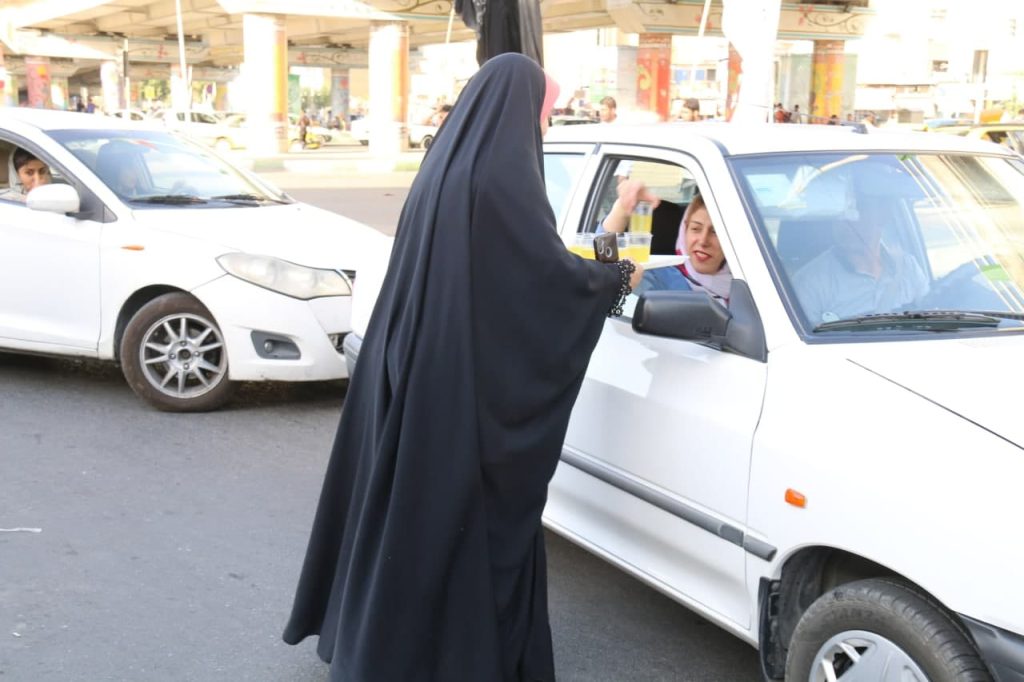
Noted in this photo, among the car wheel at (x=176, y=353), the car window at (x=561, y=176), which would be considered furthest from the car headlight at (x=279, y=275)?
the car window at (x=561, y=176)

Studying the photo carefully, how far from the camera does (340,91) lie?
74.8 m

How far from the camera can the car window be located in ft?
14.6

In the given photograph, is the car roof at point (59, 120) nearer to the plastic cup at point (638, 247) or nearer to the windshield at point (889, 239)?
the plastic cup at point (638, 247)

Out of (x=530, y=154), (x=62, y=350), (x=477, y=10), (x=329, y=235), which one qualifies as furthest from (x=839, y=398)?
(x=62, y=350)

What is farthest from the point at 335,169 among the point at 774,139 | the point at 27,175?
the point at 774,139

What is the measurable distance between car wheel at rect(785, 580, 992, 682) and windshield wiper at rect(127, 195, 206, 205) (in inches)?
212

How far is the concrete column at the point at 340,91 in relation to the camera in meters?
74.4

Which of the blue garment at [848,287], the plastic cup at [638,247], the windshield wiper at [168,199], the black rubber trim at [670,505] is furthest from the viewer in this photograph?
the windshield wiper at [168,199]

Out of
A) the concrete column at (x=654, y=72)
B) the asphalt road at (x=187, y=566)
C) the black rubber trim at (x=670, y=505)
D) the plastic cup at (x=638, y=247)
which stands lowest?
the asphalt road at (x=187, y=566)

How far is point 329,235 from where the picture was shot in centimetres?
737

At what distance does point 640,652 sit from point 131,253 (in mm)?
4230

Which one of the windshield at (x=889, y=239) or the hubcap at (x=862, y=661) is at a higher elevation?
the windshield at (x=889, y=239)

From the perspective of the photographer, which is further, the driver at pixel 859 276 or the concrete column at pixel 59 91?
the concrete column at pixel 59 91

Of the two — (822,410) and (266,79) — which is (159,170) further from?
(266,79)
